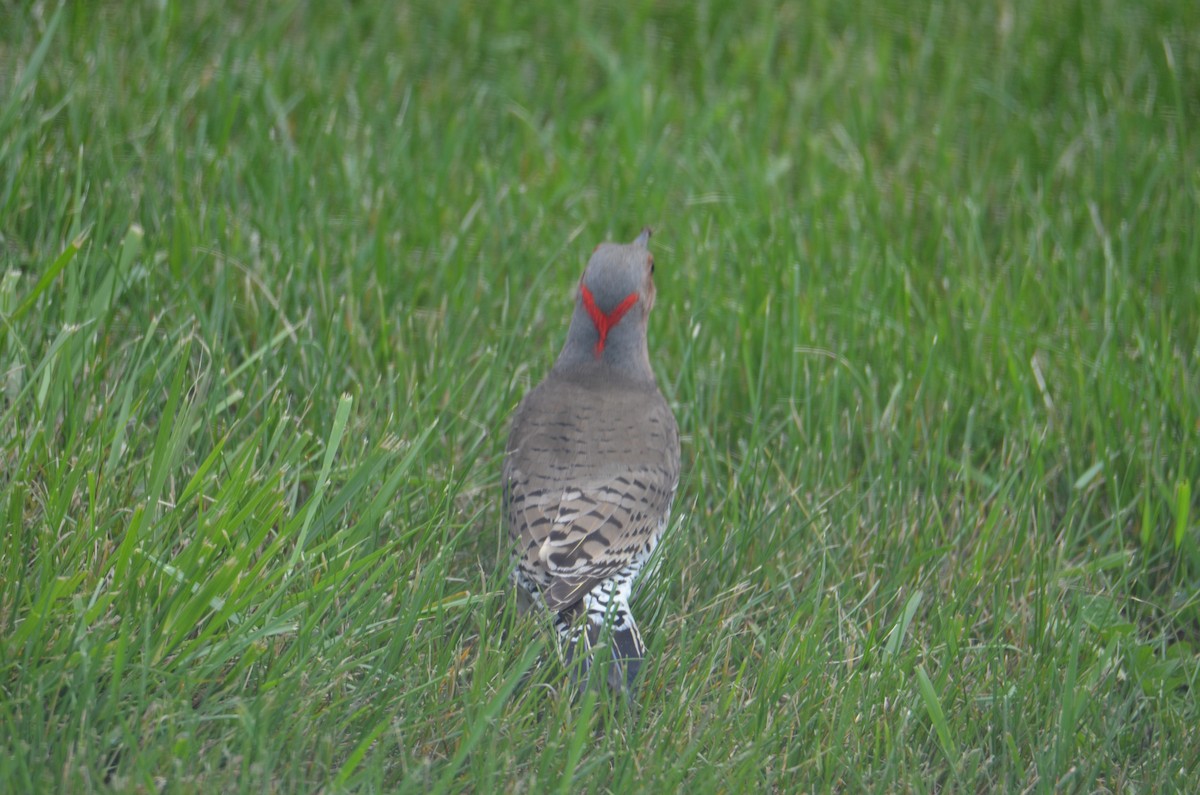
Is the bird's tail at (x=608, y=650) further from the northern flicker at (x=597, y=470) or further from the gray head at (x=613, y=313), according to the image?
the gray head at (x=613, y=313)

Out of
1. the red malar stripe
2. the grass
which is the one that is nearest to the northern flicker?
the red malar stripe

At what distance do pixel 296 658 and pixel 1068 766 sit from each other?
193 centimetres

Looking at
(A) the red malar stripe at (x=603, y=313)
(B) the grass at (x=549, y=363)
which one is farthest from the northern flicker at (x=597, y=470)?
(B) the grass at (x=549, y=363)

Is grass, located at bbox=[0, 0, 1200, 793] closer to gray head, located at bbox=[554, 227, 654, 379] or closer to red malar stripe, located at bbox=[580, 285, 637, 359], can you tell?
gray head, located at bbox=[554, 227, 654, 379]

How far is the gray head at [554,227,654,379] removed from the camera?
13.4ft

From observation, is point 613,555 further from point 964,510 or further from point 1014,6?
point 1014,6

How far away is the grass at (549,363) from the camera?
9.96ft

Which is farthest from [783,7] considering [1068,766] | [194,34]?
[1068,766]

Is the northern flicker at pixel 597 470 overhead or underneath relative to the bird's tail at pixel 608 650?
overhead

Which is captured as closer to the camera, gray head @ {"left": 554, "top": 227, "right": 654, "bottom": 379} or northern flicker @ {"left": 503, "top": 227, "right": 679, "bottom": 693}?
northern flicker @ {"left": 503, "top": 227, "right": 679, "bottom": 693}

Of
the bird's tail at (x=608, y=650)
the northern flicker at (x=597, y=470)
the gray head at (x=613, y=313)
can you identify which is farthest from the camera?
the gray head at (x=613, y=313)

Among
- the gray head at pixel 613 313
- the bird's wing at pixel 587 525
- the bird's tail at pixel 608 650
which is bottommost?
the bird's tail at pixel 608 650

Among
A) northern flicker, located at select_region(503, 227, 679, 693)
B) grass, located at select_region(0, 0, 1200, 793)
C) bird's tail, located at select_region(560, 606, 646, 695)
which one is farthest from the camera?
northern flicker, located at select_region(503, 227, 679, 693)

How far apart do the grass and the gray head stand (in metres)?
0.42
